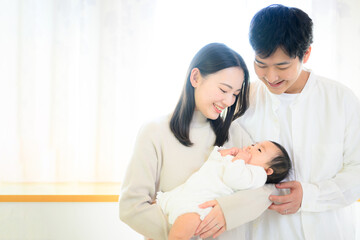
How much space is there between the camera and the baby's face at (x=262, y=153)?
1.59 meters

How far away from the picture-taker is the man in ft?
5.11

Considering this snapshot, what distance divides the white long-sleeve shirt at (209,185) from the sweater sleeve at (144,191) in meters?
0.05

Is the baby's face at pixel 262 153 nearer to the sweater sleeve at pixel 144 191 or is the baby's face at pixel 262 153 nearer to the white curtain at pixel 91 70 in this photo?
the sweater sleeve at pixel 144 191

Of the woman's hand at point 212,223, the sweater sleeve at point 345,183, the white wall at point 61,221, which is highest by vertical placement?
the sweater sleeve at point 345,183

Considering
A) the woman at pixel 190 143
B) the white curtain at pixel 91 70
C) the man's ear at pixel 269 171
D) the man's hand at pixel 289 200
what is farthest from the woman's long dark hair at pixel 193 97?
the white curtain at pixel 91 70

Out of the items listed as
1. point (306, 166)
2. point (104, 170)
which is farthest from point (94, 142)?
point (306, 166)

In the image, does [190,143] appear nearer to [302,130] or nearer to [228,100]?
[228,100]

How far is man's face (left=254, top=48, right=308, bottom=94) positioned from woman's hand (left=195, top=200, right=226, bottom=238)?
62cm

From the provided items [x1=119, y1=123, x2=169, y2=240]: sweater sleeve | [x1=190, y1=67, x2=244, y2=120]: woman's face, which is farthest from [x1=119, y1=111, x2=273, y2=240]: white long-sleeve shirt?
[x1=190, y1=67, x2=244, y2=120]: woman's face

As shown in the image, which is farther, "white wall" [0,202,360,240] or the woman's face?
"white wall" [0,202,360,240]

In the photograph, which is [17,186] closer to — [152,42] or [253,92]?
[152,42]

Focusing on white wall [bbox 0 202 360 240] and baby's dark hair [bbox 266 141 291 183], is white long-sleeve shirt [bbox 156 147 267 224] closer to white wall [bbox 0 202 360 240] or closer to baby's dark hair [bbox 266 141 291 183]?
baby's dark hair [bbox 266 141 291 183]

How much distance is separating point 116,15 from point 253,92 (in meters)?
1.29

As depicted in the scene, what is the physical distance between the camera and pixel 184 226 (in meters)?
1.38
